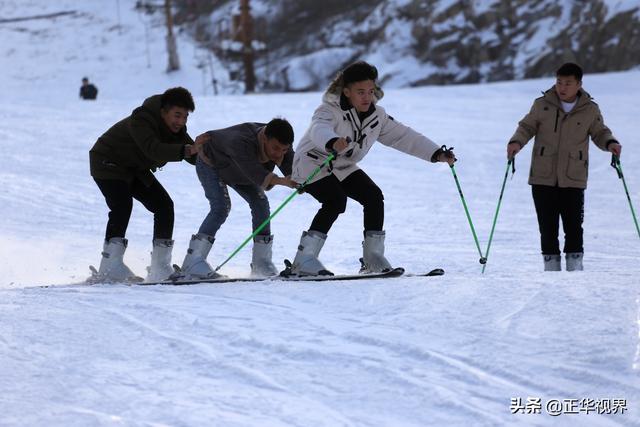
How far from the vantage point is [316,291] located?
20.3 ft

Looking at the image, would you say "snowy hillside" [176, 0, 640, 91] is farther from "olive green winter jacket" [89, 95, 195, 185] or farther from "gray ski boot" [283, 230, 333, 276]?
"gray ski boot" [283, 230, 333, 276]

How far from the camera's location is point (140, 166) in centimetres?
769

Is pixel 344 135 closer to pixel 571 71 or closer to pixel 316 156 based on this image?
pixel 316 156

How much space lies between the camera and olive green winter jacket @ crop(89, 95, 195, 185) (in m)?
7.28

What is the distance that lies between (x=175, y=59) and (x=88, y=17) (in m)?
10.2

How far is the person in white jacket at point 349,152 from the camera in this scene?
6812mm

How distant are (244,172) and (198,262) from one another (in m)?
0.89

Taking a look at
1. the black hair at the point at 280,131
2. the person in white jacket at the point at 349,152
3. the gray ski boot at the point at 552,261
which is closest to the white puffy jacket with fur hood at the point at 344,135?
the person in white jacket at the point at 349,152

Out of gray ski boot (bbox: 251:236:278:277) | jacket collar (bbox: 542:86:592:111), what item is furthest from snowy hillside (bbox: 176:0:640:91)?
gray ski boot (bbox: 251:236:278:277)

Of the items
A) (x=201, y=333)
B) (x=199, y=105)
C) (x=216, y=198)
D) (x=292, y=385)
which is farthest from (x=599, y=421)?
(x=199, y=105)

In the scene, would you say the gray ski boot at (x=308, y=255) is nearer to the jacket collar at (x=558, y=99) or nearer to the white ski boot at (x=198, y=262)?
the white ski boot at (x=198, y=262)

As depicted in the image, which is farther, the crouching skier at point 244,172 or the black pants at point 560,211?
the black pants at point 560,211

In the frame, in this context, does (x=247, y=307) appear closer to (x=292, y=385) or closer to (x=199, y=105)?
(x=292, y=385)

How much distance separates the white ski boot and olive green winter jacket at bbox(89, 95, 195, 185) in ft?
2.02
